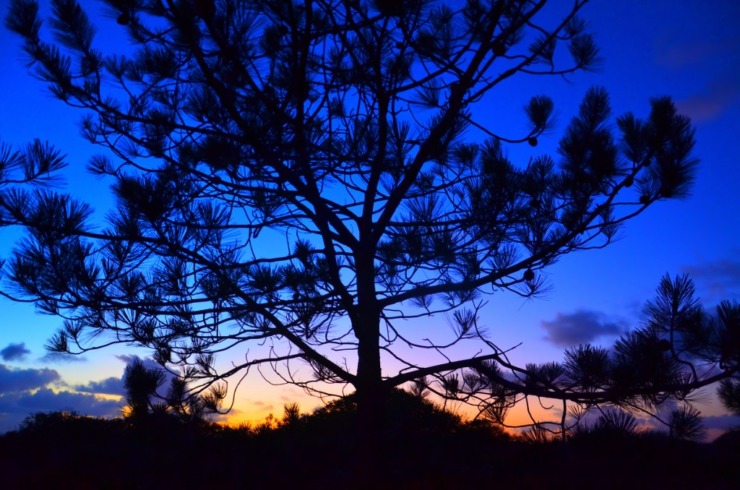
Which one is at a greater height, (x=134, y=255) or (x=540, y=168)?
(x=540, y=168)

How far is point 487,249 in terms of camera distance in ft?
12.9

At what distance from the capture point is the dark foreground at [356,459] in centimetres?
357

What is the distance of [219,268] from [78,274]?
0.86m

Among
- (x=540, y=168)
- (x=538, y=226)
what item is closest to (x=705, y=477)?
(x=538, y=226)

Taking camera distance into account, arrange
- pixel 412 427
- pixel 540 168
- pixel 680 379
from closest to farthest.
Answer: pixel 680 379
pixel 540 168
pixel 412 427

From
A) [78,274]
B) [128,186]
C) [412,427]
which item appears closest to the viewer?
[128,186]

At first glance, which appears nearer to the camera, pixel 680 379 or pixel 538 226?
pixel 680 379

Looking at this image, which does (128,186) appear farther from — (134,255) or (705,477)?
(705,477)

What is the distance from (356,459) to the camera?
143 inches

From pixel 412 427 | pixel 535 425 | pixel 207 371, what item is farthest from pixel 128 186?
pixel 412 427

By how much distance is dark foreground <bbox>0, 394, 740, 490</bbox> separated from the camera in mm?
3574

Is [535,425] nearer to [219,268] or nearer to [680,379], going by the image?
[680,379]

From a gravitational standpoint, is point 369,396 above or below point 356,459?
above

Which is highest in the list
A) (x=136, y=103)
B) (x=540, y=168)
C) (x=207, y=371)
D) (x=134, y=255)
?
(x=136, y=103)
